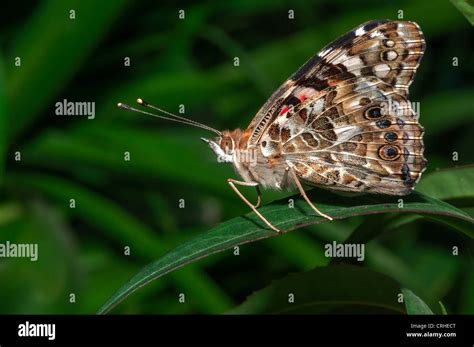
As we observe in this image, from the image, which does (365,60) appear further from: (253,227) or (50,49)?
(50,49)

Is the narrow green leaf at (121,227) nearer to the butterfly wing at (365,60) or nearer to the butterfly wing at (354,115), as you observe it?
the butterfly wing at (354,115)

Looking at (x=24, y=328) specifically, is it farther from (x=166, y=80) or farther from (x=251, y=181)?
(x=166, y=80)

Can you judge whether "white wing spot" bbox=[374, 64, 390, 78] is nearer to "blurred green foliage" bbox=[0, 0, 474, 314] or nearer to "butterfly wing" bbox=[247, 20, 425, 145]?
"butterfly wing" bbox=[247, 20, 425, 145]

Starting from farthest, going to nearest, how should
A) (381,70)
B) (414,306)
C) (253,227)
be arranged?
(381,70), (253,227), (414,306)

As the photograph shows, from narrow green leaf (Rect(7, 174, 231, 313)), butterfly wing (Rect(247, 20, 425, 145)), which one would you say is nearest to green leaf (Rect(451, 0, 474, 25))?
butterfly wing (Rect(247, 20, 425, 145))

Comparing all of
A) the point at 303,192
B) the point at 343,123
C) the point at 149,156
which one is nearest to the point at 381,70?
the point at 343,123

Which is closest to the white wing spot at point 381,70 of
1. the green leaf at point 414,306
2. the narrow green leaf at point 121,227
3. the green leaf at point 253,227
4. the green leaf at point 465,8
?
the green leaf at point 253,227

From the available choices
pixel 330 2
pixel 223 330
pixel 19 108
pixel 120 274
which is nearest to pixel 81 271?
pixel 120 274
